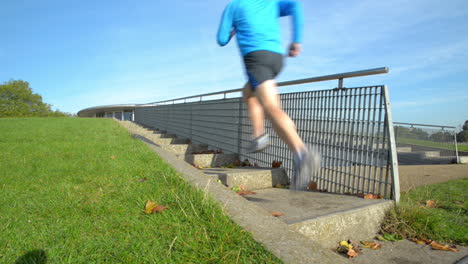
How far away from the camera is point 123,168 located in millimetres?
3656

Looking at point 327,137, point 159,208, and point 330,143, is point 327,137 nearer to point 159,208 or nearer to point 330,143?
point 330,143

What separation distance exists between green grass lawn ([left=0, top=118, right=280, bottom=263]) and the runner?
0.72m

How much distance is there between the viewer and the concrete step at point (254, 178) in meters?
3.89

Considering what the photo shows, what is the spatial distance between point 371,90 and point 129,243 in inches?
108

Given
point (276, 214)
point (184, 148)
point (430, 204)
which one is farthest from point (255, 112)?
point (184, 148)

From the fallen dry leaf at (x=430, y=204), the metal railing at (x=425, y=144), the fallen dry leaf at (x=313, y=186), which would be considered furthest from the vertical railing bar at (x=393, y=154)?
the metal railing at (x=425, y=144)

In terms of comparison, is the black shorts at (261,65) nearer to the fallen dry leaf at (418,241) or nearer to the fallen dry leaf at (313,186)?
the fallen dry leaf at (418,241)

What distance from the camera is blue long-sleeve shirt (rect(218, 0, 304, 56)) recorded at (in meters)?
2.21

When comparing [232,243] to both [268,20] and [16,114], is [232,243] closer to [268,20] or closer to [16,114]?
[268,20]

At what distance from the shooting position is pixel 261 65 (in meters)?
2.18

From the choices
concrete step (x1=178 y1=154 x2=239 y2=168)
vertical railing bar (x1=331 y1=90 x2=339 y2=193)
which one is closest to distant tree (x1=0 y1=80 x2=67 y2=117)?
concrete step (x1=178 y1=154 x2=239 y2=168)

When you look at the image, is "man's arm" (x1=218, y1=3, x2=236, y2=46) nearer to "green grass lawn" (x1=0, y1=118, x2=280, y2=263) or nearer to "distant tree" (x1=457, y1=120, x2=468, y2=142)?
"green grass lawn" (x1=0, y1=118, x2=280, y2=263)

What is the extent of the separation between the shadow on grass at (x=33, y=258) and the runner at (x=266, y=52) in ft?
4.96

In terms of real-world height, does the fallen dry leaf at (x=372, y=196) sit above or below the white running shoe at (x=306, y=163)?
below
